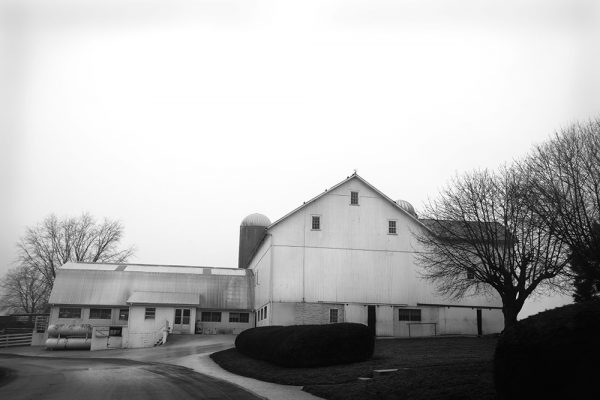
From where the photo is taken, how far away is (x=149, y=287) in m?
53.2

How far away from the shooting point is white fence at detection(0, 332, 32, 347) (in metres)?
51.0

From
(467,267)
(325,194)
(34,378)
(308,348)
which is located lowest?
(34,378)

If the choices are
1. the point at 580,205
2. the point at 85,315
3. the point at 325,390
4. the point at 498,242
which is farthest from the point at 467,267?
the point at 85,315

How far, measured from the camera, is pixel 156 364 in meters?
29.3

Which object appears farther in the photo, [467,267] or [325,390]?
[467,267]

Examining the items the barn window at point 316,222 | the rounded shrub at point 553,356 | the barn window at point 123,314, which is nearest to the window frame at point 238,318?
the barn window at point 123,314

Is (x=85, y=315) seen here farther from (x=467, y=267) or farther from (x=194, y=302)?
(x=467, y=267)

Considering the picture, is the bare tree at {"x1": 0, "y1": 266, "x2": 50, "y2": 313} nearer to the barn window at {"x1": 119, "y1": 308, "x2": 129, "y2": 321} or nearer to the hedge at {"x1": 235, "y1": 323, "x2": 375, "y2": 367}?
the barn window at {"x1": 119, "y1": 308, "x2": 129, "y2": 321}

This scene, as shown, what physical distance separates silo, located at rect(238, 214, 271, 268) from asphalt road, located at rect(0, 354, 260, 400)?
1554 inches

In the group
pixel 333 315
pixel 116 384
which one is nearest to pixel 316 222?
pixel 333 315

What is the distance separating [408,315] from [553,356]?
34087 mm

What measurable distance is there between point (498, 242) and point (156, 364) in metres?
20.5

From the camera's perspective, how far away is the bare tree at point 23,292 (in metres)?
77.5

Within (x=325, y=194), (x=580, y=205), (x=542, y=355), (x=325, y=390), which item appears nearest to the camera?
(x=542, y=355)
